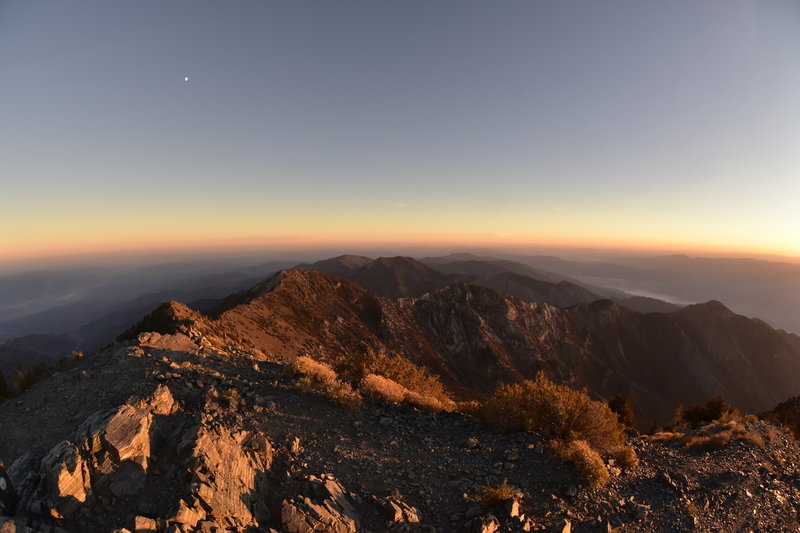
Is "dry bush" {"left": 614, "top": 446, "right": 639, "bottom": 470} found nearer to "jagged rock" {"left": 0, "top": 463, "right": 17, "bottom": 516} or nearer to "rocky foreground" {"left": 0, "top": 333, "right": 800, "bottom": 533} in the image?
"rocky foreground" {"left": 0, "top": 333, "right": 800, "bottom": 533}

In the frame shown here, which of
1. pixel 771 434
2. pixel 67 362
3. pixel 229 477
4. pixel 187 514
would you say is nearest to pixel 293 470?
pixel 229 477

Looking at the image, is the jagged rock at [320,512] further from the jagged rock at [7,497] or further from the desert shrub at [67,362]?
the desert shrub at [67,362]

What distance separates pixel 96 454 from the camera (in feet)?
20.9

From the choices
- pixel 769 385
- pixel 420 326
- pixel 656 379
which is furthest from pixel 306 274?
pixel 769 385

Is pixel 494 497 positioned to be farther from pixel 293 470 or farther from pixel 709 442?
pixel 709 442

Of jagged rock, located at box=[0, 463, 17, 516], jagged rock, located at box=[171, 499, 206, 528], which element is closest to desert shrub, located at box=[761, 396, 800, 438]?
jagged rock, located at box=[171, 499, 206, 528]

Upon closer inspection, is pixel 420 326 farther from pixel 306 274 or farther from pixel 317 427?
pixel 317 427

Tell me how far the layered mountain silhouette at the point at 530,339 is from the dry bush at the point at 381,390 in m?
28.3

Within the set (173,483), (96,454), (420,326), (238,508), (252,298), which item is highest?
(96,454)

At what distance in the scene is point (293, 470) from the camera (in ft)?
24.5

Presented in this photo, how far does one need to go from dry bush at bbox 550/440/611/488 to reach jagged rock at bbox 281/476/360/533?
570 centimetres

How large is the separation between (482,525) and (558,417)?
484 cm

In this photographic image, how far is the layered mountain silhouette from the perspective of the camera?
5443cm

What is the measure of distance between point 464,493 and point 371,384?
5.19 m
